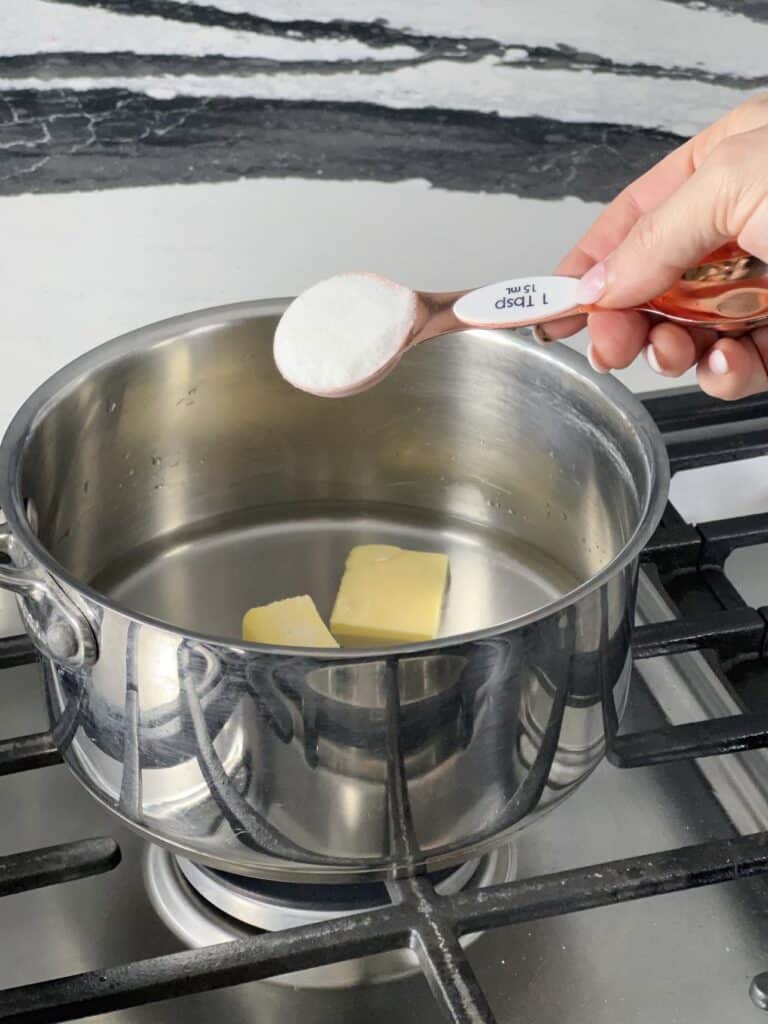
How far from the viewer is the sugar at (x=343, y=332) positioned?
2.12ft

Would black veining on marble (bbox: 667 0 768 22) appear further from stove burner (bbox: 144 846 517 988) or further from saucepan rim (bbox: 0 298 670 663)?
stove burner (bbox: 144 846 517 988)

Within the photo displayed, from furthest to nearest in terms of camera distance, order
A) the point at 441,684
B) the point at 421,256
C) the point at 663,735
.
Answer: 1. the point at 421,256
2. the point at 663,735
3. the point at 441,684

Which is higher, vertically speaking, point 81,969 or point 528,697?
point 528,697

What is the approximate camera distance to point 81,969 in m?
0.58

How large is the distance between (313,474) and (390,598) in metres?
0.12

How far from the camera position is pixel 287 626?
2.29ft

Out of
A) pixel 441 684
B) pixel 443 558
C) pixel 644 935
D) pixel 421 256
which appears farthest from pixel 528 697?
pixel 421 256

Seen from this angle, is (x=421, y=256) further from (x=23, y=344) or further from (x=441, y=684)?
(x=441, y=684)

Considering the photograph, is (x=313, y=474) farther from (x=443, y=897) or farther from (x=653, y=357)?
(x=443, y=897)

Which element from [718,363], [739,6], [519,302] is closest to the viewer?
[519,302]

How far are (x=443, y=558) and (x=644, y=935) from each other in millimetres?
246

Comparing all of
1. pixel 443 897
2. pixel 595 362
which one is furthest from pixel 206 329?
pixel 443 897

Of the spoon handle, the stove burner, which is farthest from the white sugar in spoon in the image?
the stove burner

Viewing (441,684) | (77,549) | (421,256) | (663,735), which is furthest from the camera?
(421,256)
